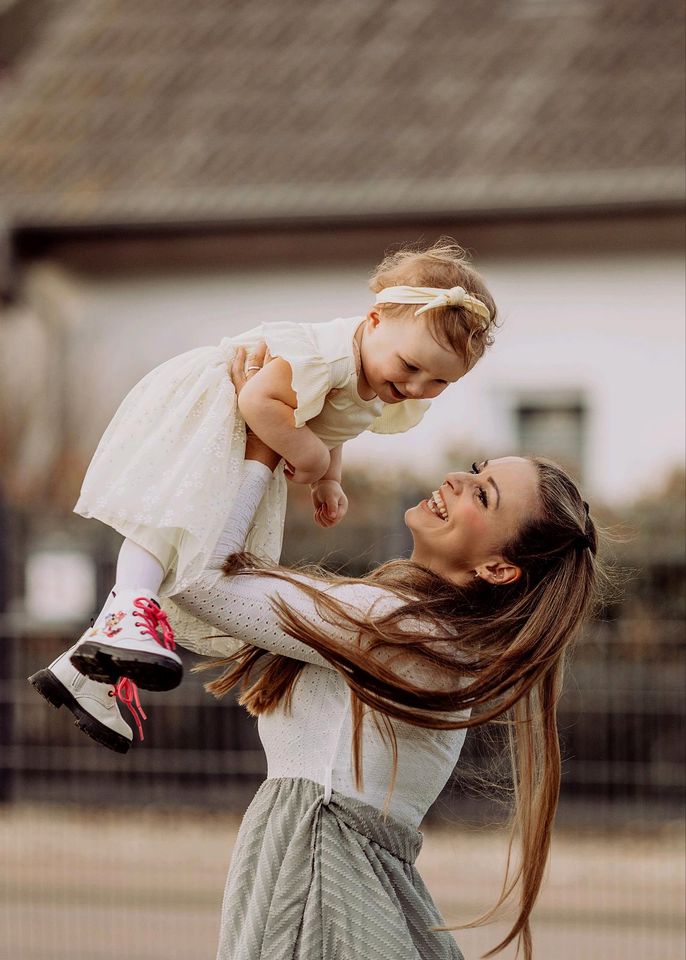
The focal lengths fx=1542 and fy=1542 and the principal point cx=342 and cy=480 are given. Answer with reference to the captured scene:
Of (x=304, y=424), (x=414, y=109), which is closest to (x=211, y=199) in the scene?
(x=414, y=109)

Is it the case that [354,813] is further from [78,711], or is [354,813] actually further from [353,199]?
[353,199]

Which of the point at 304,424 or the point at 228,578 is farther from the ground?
the point at 304,424

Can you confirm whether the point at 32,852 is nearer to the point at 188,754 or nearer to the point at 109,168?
the point at 188,754

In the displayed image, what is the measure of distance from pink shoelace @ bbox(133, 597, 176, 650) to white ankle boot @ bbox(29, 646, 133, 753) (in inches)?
7.5

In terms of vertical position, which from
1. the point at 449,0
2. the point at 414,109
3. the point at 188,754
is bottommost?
the point at 188,754

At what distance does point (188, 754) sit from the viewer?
7.60m

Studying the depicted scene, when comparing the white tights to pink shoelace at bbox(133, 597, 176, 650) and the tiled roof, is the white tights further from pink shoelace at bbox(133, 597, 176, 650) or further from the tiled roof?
the tiled roof

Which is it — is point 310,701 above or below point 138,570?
below

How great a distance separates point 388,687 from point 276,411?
47 centimetres

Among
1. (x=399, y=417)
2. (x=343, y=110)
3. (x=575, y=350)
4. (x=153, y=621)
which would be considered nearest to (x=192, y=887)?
(x=399, y=417)

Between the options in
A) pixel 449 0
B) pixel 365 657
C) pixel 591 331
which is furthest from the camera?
pixel 449 0

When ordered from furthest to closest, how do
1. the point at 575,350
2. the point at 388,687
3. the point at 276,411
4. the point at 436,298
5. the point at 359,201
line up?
1. the point at 575,350
2. the point at 359,201
3. the point at 436,298
4. the point at 276,411
5. the point at 388,687

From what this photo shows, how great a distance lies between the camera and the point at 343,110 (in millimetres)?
11672

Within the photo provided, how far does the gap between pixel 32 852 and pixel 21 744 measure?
541mm
